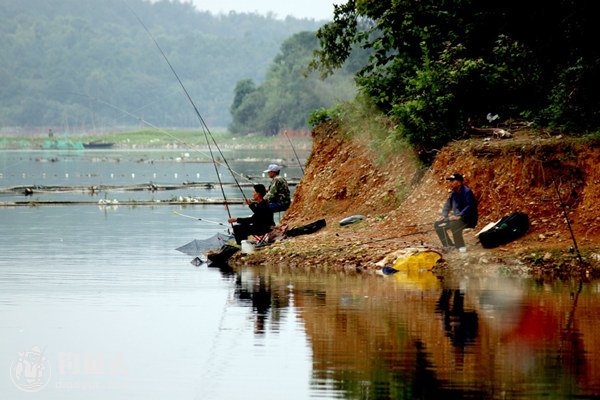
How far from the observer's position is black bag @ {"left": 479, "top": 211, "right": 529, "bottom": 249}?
25.1m

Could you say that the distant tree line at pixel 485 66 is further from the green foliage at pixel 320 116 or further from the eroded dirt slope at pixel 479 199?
the green foliage at pixel 320 116

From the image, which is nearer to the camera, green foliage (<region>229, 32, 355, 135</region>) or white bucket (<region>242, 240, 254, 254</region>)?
white bucket (<region>242, 240, 254, 254</region>)

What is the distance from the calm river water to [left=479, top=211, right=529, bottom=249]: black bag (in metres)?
1.29

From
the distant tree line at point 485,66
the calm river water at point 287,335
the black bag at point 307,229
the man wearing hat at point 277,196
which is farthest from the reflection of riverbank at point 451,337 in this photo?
the distant tree line at point 485,66

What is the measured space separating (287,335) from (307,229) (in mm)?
12548

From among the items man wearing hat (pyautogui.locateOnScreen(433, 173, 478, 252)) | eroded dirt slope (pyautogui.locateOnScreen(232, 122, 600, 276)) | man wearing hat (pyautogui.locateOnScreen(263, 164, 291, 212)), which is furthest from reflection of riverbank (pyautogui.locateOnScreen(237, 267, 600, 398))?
man wearing hat (pyautogui.locateOnScreen(263, 164, 291, 212))

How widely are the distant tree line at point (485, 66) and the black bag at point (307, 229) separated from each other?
273 centimetres

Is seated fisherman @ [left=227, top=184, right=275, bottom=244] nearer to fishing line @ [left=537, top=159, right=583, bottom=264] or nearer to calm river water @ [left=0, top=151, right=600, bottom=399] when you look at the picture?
calm river water @ [left=0, top=151, right=600, bottom=399]

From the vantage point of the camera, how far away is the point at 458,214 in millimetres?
25094

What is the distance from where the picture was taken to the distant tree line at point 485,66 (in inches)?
1081

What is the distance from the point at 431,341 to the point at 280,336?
1.92 m

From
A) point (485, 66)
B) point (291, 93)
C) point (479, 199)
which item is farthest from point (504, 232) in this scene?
point (291, 93)

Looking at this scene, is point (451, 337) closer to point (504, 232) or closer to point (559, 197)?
point (504, 232)

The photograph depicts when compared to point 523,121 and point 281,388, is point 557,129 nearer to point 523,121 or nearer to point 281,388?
point 523,121
